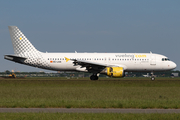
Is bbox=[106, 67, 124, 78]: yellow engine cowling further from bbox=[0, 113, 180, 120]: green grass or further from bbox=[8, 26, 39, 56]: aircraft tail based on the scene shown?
bbox=[0, 113, 180, 120]: green grass

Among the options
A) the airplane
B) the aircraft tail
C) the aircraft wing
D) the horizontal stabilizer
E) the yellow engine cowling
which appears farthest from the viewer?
the aircraft tail

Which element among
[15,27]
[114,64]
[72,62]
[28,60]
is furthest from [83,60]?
[15,27]

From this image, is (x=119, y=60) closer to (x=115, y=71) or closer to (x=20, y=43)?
(x=115, y=71)

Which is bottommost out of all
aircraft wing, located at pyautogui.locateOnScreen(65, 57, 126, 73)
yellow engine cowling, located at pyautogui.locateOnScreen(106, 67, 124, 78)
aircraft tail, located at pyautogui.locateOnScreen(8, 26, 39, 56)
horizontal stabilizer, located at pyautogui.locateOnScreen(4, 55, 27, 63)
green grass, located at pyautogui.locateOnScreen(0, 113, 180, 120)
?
green grass, located at pyautogui.locateOnScreen(0, 113, 180, 120)

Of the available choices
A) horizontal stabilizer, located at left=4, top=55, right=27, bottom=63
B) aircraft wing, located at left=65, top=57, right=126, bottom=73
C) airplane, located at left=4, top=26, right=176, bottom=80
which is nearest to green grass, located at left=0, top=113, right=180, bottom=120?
aircraft wing, located at left=65, top=57, right=126, bottom=73

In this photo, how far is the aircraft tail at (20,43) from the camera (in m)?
50.2

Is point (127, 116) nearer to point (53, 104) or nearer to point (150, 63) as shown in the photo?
point (53, 104)

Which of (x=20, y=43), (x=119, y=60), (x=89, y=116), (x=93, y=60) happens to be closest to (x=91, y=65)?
(x=93, y=60)

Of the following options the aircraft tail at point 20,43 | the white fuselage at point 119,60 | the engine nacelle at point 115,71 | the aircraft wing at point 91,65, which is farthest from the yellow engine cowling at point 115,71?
the aircraft tail at point 20,43

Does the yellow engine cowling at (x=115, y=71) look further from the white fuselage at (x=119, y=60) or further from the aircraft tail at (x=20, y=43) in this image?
the aircraft tail at (x=20, y=43)

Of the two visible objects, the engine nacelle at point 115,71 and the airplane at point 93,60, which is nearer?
the engine nacelle at point 115,71

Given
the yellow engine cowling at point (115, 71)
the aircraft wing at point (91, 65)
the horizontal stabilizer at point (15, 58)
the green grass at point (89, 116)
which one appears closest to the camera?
the green grass at point (89, 116)

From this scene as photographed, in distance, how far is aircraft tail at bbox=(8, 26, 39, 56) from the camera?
5016 cm

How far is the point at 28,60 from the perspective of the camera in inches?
1939
